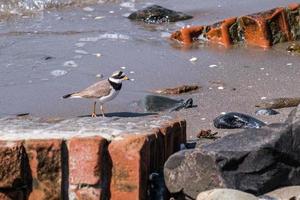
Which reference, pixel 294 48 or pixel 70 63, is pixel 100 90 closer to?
pixel 70 63

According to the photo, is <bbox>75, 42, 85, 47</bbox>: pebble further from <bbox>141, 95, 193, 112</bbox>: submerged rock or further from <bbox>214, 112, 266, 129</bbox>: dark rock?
<bbox>214, 112, 266, 129</bbox>: dark rock

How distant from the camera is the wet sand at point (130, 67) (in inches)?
285

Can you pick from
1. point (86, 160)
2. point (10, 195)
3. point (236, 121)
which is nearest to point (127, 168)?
point (86, 160)

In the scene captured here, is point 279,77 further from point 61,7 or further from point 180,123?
point 61,7

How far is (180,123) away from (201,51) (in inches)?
185

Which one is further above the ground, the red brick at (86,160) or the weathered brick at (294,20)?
the red brick at (86,160)

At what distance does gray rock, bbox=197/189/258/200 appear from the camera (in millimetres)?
4118

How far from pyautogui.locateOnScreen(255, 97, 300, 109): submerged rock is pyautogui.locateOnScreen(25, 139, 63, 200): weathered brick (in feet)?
9.57

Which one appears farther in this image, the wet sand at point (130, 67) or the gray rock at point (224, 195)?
the wet sand at point (130, 67)

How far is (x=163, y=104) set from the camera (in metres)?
7.03

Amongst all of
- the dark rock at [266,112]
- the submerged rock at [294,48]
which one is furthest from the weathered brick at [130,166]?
the submerged rock at [294,48]

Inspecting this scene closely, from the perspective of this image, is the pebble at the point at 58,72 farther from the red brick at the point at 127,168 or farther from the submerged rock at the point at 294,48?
A: the red brick at the point at 127,168

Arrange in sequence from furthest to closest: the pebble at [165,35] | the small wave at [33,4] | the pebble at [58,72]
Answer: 1. the small wave at [33,4]
2. the pebble at [165,35]
3. the pebble at [58,72]

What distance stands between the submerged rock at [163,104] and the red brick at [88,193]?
271 cm
